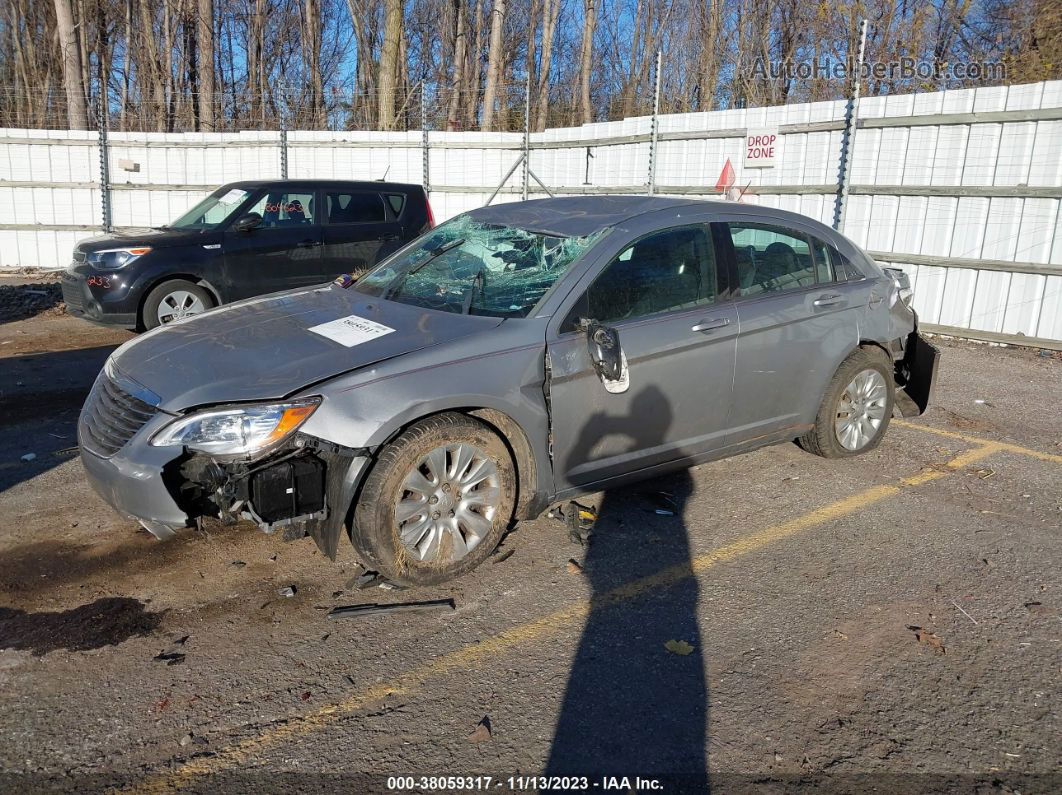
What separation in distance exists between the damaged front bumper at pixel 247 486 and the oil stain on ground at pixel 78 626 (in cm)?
39

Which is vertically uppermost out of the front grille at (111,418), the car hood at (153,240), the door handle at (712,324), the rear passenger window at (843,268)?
the rear passenger window at (843,268)

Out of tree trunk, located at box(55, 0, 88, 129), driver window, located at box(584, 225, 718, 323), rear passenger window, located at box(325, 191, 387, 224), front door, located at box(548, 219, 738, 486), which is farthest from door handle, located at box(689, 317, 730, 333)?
tree trunk, located at box(55, 0, 88, 129)

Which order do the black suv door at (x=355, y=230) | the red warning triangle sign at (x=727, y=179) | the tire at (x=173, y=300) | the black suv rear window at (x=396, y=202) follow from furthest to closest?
the red warning triangle sign at (x=727, y=179), the black suv rear window at (x=396, y=202), the black suv door at (x=355, y=230), the tire at (x=173, y=300)

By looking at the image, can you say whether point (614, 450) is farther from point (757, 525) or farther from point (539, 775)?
point (539, 775)

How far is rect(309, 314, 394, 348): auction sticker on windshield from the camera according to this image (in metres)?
3.93

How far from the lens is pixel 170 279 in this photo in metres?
9.09

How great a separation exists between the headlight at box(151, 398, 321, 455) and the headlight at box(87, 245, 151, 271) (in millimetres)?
6201

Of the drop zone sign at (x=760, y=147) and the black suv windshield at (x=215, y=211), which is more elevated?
the drop zone sign at (x=760, y=147)

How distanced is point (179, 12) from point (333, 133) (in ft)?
52.2

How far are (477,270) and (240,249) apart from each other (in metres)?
5.61

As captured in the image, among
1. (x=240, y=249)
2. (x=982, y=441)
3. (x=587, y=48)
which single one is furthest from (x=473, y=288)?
(x=587, y=48)

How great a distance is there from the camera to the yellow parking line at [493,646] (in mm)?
2711

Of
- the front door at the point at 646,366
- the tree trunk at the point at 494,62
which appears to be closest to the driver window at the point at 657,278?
the front door at the point at 646,366

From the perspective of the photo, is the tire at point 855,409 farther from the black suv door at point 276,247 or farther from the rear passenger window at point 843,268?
the black suv door at point 276,247
